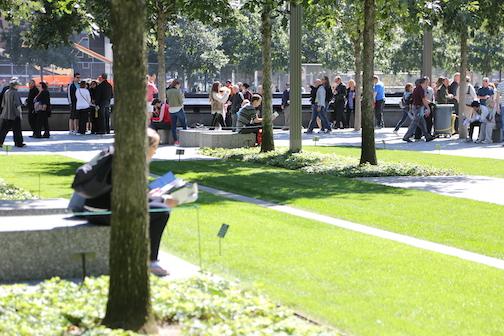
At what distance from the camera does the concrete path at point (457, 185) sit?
1708 cm

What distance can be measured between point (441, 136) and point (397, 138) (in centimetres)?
129

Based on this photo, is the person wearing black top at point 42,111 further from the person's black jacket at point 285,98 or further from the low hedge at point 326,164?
the person's black jacket at point 285,98

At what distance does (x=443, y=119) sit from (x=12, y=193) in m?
19.7

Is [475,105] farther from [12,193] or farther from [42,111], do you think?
[12,193]

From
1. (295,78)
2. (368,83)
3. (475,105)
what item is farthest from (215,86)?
(368,83)

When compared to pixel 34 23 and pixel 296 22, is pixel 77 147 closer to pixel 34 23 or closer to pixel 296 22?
pixel 34 23

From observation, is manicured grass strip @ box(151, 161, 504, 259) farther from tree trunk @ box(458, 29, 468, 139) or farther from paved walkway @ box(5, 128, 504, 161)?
tree trunk @ box(458, 29, 468, 139)

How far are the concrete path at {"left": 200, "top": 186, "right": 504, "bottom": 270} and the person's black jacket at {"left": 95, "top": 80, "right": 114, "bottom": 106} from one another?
59.6 ft

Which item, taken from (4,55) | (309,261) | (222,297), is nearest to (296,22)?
(309,261)

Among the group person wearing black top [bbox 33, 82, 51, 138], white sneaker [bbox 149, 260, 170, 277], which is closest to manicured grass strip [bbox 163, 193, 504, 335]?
white sneaker [bbox 149, 260, 170, 277]

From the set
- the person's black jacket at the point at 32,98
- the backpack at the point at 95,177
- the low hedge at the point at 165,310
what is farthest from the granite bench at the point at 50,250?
the person's black jacket at the point at 32,98

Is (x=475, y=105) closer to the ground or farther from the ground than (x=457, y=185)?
farther from the ground

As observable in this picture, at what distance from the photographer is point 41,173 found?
2017 cm

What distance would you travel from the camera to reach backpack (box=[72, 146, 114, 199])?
30.0 feet
